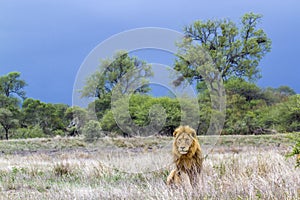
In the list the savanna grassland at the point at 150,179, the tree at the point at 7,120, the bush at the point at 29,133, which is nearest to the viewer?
the savanna grassland at the point at 150,179

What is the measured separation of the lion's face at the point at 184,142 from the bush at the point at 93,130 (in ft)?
29.3

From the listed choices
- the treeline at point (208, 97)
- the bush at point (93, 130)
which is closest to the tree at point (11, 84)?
the treeline at point (208, 97)

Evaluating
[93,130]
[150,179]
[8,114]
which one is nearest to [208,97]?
[93,130]

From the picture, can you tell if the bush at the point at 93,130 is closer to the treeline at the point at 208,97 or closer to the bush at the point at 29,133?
the treeline at the point at 208,97

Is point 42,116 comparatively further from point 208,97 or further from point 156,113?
point 156,113

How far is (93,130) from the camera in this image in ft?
46.9

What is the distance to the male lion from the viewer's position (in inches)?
193

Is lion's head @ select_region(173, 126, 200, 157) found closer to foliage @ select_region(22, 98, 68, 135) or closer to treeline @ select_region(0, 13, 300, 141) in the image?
treeline @ select_region(0, 13, 300, 141)

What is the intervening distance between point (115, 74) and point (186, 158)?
6484 mm

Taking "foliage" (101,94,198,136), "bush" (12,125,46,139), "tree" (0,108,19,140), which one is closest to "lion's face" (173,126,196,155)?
"foliage" (101,94,198,136)

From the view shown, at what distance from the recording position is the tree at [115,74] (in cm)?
948

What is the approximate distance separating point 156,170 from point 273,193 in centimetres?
332

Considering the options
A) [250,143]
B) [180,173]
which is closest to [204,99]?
[250,143]

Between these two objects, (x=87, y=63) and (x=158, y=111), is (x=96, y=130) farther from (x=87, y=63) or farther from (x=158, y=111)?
(x=87, y=63)
